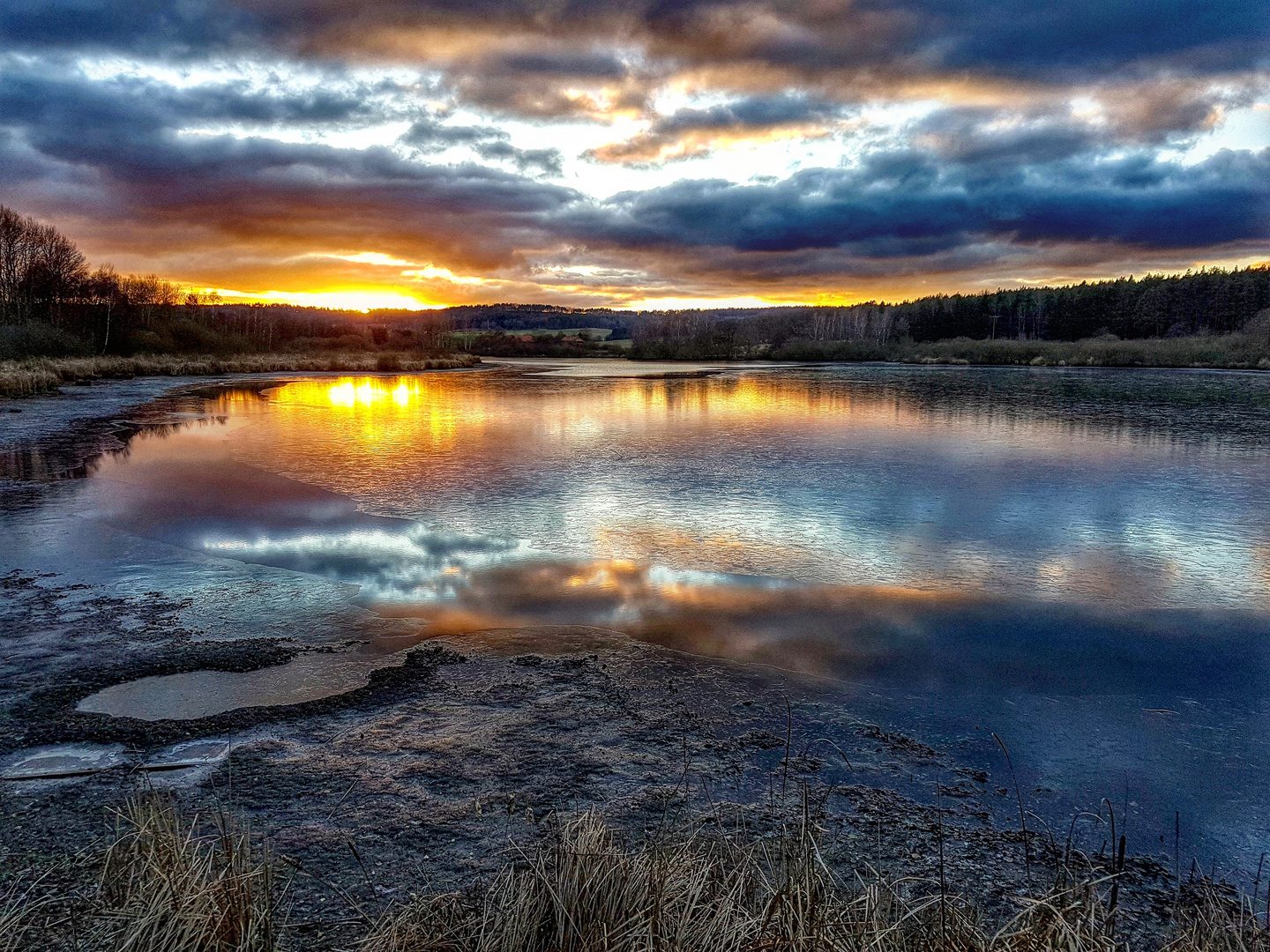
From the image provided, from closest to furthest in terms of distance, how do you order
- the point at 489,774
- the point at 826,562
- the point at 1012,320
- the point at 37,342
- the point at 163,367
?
1. the point at 489,774
2. the point at 826,562
3. the point at 37,342
4. the point at 163,367
5. the point at 1012,320

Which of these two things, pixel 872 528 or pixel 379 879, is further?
pixel 872 528

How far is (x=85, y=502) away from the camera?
363 inches

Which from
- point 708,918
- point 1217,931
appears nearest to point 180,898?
point 708,918

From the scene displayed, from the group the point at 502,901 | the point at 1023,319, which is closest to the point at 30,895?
the point at 502,901

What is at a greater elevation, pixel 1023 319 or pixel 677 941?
pixel 1023 319

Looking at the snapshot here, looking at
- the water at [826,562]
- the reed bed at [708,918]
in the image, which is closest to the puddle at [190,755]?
the water at [826,562]

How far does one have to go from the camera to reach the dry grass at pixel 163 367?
24.0 meters

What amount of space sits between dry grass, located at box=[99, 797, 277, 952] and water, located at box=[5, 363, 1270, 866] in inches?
72.6

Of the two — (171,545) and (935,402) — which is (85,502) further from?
(935,402)

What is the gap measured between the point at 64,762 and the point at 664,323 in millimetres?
100068

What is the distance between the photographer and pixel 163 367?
3738cm

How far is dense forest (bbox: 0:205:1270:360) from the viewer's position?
142 ft

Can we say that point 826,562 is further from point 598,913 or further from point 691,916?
point 598,913

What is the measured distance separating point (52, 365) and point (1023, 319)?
304ft
